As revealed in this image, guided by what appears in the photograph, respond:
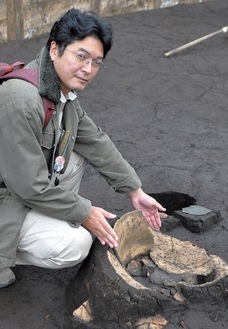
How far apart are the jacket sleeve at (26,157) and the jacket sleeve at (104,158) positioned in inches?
20.2

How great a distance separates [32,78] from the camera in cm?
264

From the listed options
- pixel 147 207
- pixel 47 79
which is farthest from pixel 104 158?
pixel 47 79

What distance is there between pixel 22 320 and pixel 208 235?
1.35m

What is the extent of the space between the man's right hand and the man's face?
1.96 feet

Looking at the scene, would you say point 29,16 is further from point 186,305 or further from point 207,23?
point 186,305

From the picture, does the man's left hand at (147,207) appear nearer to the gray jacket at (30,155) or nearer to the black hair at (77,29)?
the gray jacket at (30,155)

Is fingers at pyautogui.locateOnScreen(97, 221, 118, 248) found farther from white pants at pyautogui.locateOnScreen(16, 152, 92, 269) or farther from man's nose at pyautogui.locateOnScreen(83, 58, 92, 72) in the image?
man's nose at pyautogui.locateOnScreen(83, 58, 92, 72)

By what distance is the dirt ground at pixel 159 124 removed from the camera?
3002mm

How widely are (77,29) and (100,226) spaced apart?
0.90 m

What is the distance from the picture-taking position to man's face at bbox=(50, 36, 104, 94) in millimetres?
2652

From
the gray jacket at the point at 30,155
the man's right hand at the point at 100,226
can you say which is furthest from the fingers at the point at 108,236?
the gray jacket at the point at 30,155

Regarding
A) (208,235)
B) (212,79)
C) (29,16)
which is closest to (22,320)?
(208,235)

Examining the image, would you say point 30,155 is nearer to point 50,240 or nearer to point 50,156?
point 50,156

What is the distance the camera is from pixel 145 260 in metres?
3.27
